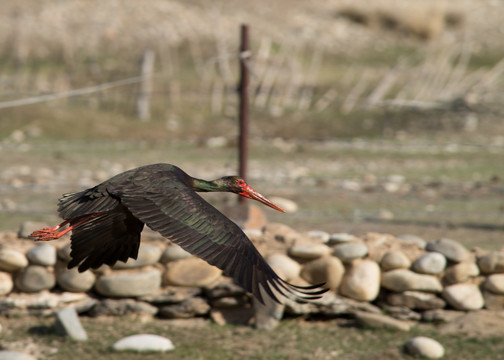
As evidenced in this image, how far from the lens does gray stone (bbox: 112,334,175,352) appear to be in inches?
257

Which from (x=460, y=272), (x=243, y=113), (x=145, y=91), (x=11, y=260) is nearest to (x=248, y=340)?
(x=460, y=272)

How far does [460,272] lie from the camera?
24.8ft

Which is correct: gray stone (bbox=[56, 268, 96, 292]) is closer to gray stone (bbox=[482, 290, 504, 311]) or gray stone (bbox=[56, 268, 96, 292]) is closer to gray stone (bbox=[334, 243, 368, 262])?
gray stone (bbox=[334, 243, 368, 262])

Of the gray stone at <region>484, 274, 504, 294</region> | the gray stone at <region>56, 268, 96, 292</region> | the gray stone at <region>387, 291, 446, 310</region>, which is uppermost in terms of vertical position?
the gray stone at <region>484, 274, 504, 294</region>

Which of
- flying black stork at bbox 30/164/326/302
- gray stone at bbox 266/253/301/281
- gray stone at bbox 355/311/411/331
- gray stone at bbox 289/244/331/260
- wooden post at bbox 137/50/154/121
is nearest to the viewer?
flying black stork at bbox 30/164/326/302

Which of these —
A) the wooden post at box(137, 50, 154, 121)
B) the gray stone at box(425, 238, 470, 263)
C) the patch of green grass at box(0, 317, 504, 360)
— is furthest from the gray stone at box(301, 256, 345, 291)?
the wooden post at box(137, 50, 154, 121)

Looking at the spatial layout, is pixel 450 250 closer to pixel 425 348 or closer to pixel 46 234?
pixel 425 348

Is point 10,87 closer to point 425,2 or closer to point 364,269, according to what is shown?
point 364,269

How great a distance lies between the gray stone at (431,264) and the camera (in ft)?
24.8

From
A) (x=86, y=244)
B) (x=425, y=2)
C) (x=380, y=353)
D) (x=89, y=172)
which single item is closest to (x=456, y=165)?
(x=89, y=172)

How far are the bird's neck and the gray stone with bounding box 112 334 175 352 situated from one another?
219 cm

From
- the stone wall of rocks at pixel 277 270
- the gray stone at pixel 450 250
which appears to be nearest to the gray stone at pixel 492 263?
the stone wall of rocks at pixel 277 270

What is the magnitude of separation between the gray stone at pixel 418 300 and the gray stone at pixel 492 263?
1.75ft

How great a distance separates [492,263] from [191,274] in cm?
290
